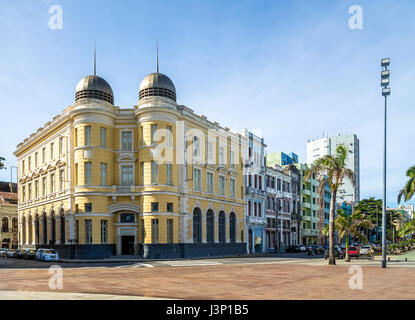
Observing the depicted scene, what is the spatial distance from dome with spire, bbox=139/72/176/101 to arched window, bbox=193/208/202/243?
43.4ft

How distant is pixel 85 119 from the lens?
1768 inches

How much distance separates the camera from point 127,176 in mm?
46375

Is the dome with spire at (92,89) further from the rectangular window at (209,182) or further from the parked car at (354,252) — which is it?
the parked car at (354,252)

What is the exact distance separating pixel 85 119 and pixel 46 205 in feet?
50.5

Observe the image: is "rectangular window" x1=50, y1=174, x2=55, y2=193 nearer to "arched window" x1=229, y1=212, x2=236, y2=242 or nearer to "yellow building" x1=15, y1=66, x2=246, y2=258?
"yellow building" x1=15, y1=66, x2=246, y2=258

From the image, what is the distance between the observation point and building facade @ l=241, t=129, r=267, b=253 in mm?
62406

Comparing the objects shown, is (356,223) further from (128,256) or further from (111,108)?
(111,108)

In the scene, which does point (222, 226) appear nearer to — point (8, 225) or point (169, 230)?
point (169, 230)

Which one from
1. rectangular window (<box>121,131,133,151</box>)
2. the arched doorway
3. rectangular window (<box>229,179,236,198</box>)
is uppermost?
rectangular window (<box>121,131,133,151</box>)

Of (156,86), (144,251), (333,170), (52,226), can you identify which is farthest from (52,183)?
(333,170)

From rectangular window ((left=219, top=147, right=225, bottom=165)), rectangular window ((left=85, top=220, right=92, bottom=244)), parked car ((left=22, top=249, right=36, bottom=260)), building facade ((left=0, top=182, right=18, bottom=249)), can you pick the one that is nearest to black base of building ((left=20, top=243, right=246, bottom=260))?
rectangular window ((left=85, top=220, right=92, bottom=244))

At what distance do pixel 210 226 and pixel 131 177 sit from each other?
1235 cm
